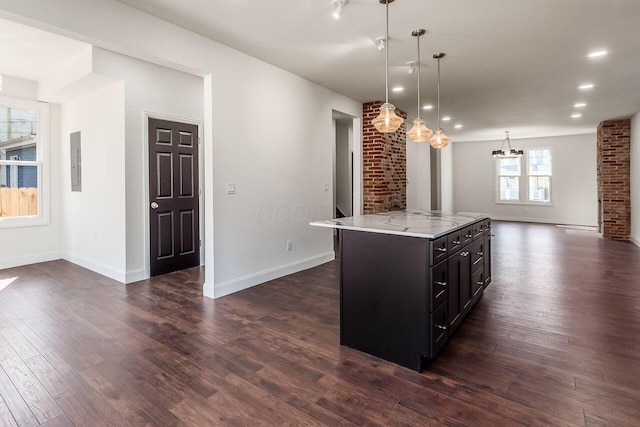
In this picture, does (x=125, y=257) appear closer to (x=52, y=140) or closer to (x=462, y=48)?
(x=52, y=140)

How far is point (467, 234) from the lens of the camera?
2.89 metres

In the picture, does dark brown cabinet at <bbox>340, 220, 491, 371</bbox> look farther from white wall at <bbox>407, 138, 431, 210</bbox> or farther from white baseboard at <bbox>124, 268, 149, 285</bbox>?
white wall at <bbox>407, 138, 431, 210</bbox>

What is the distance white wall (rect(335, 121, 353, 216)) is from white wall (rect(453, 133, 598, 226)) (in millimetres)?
5243

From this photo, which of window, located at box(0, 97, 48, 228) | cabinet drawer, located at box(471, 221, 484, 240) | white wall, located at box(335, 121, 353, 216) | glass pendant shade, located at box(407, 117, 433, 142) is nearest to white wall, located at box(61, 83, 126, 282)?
window, located at box(0, 97, 48, 228)

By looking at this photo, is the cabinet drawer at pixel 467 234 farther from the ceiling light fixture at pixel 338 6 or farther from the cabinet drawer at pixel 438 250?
the ceiling light fixture at pixel 338 6

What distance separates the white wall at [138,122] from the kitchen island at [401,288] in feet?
9.87

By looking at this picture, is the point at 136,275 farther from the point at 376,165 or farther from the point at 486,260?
the point at 486,260

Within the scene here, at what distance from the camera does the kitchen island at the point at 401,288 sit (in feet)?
7.28

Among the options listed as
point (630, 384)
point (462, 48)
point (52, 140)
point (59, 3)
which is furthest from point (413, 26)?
point (52, 140)

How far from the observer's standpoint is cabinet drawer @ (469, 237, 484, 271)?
306cm

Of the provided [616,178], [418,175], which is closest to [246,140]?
[418,175]

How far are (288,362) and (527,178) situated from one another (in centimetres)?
1078

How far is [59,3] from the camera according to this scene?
2.47 meters

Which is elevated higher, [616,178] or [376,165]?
[376,165]
